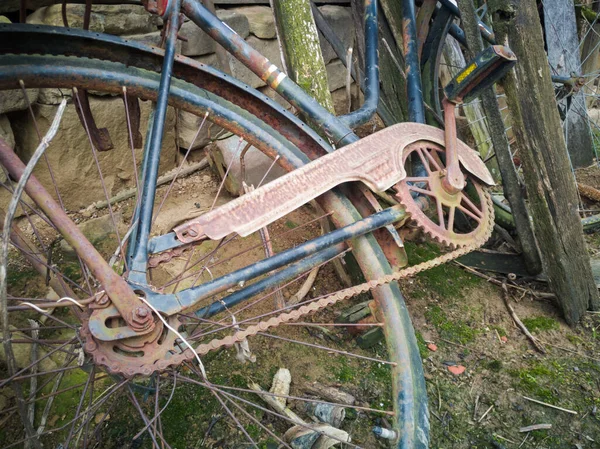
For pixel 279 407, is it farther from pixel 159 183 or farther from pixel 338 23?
pixel 338 23

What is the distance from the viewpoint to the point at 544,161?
84.0 inches

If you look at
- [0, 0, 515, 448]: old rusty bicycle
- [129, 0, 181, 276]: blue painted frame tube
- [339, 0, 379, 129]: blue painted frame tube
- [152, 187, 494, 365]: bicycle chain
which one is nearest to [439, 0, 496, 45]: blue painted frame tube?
[339, 0, 379, 129]: blue painted frame tube

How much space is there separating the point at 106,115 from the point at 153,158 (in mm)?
1368

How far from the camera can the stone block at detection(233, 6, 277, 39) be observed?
3140 mm

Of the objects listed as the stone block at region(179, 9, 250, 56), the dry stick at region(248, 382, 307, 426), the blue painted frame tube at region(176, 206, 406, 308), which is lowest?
the dry stick at region(248, 382, 307, 426)

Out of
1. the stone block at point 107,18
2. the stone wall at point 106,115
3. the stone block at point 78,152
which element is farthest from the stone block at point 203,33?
the stone block at point 78,152

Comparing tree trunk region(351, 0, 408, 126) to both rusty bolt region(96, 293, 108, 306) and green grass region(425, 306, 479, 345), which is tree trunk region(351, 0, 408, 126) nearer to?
green grass region(425, 306, 479, 345)

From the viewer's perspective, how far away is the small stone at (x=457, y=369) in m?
2.01

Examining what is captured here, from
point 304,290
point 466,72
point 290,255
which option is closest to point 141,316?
point 290,255

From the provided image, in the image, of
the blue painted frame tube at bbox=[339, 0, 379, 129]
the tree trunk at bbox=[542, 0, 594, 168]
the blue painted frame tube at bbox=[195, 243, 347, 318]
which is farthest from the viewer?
the tree trunk at bbox=[542, 0, 594, 168]

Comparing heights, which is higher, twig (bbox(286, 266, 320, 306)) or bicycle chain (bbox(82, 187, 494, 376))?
bicycle chain (bbox(82, 187, 494, 376))

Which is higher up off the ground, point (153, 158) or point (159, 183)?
point (153, 158)

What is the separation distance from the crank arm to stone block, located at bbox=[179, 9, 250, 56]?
166 centimetres

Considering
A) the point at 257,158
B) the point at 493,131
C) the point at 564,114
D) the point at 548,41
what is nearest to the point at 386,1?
the point at 493,131
